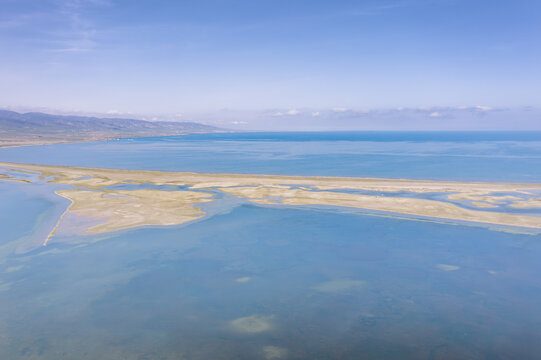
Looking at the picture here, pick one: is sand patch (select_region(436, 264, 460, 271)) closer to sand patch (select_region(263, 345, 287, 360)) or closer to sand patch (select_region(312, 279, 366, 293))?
sand patch (select_region(312, 279, 366, 293))

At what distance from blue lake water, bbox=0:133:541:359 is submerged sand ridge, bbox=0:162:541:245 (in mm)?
3707

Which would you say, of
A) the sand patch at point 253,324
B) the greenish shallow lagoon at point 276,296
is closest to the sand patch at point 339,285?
the greenish shallow lagoon at point 276,296

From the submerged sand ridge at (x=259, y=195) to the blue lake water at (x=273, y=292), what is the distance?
146 inches

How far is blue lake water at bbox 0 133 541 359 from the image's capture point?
1459 cm

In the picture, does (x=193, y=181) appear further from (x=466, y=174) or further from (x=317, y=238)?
(x=466, y=174)

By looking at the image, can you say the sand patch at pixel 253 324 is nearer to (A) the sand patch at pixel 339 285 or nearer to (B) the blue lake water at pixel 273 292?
(B) the blue lake water at pixel 273 292

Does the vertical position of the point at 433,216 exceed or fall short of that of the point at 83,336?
it exceeds it

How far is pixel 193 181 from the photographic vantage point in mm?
55406

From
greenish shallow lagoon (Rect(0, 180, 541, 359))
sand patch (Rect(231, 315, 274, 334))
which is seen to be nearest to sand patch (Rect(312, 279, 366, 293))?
greenish shallow lagoon (Rect(0, 180, 541, 359))

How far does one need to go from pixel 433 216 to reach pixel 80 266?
31.6 m

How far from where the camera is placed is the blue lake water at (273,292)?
14594mm

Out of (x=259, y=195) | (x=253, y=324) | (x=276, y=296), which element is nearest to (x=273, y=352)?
(x=253, y=324)

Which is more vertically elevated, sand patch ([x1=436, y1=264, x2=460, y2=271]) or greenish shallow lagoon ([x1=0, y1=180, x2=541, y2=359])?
sand patch ([x1=436, y1=264, x2=460, y2=271])

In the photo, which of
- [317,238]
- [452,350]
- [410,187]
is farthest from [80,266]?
[410,187]
